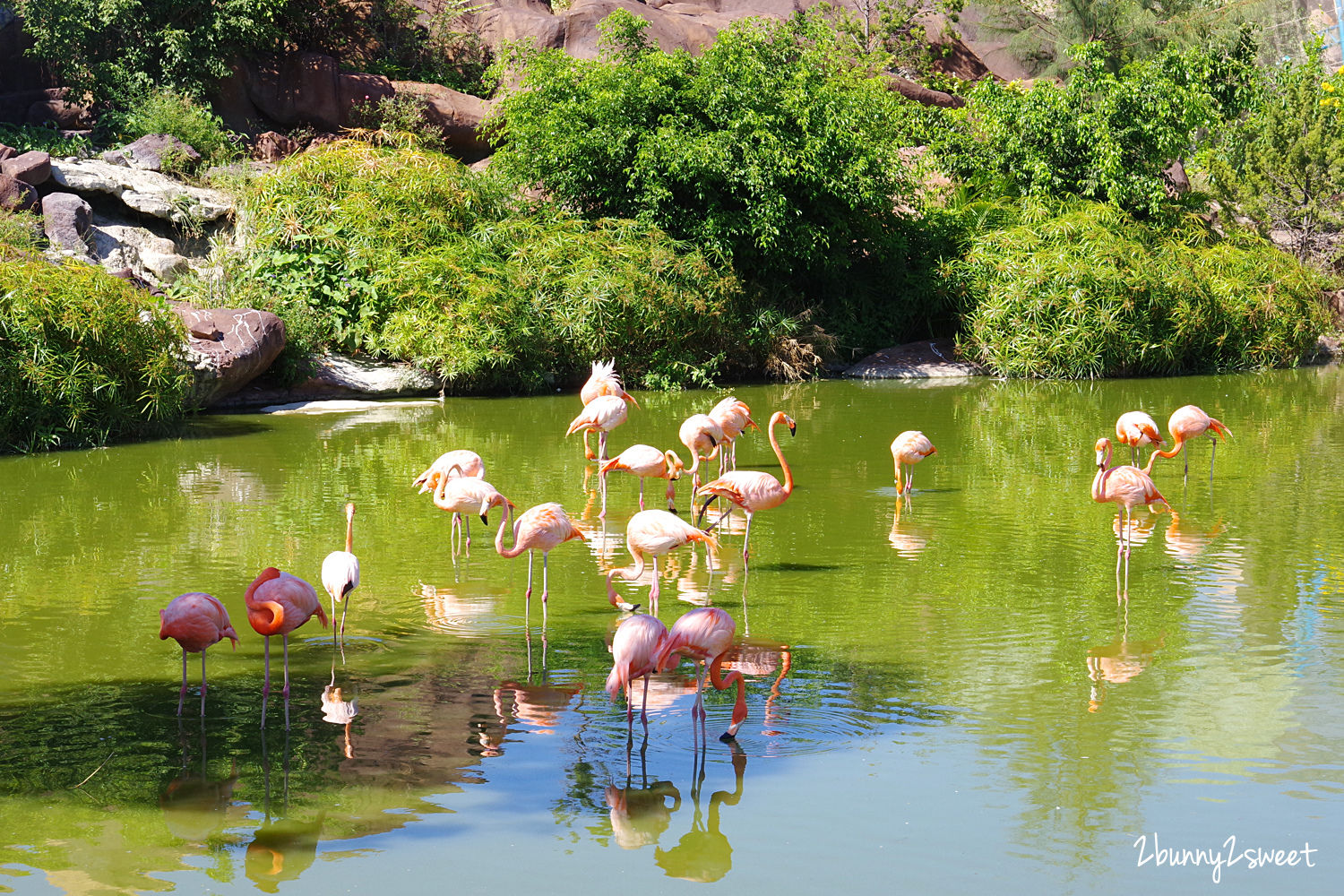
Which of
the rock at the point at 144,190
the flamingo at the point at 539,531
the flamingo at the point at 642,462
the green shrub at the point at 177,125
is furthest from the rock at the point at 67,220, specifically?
the flamingo at the point at 539,531

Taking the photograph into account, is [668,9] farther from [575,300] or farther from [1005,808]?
[1005,808]

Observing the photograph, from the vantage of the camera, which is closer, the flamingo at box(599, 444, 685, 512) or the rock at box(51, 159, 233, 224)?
the flamingo at box(599, 444, 685, 512)

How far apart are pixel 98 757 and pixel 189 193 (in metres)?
14.0

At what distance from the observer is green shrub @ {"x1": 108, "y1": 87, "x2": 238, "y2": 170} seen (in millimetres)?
18031

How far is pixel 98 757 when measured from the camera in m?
4.11

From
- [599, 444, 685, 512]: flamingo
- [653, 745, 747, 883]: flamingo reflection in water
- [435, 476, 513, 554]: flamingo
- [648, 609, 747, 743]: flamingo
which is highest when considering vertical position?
[599, 444, 685, 512]: flamingo

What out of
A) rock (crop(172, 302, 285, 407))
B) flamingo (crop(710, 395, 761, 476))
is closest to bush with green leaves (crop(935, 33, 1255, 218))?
rock (crop(172, 302, 285, 407))

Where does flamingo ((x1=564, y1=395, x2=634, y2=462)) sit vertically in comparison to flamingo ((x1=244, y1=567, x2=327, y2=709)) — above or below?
above

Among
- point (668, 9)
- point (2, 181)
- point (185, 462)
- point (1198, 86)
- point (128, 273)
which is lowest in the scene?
point (185, 462)

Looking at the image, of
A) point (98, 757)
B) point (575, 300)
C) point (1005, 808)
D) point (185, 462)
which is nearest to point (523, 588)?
point (98, 757)

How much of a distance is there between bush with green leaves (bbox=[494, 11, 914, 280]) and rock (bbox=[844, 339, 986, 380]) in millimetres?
1534

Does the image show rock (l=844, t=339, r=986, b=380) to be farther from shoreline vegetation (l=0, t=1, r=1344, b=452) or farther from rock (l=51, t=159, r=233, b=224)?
rock (l=51, t=159, r=233, b=224)

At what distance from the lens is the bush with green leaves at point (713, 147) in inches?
647

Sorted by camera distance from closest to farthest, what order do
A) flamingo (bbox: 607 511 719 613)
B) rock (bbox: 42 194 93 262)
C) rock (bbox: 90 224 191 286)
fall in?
flamingo (bbox: 607 511 719 613)
rock (bbox: 42 194 93 262)
rock (bbox: 90 224 191 286)
